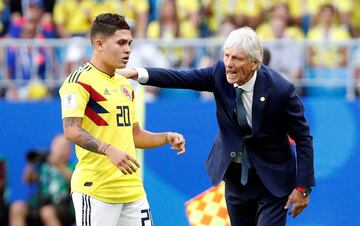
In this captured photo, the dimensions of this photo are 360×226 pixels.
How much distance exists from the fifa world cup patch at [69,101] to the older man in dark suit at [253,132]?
2.34ft

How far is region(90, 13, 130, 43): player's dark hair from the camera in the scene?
737cm

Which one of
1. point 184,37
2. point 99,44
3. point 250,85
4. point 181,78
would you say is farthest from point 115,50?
point 184,37

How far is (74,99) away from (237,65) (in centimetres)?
124

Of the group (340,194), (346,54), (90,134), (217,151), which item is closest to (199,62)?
(346,54)

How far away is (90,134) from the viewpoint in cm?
706

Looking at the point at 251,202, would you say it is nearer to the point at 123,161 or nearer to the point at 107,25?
the point at 123,161

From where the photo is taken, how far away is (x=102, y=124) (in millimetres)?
7230

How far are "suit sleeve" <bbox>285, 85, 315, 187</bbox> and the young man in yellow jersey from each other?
0.85 metres

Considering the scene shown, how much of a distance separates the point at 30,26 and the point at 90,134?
318 inches

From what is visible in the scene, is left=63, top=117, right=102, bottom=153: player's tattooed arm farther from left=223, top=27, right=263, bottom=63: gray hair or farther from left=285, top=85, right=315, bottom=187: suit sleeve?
left=285, top=85, right=315, bottom=187: suit sleeve

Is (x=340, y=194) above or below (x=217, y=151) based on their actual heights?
below

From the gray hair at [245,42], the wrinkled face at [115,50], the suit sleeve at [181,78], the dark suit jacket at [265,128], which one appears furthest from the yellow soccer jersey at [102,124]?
the gray hair at [245,42]

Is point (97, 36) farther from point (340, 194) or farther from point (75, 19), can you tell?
point (75, 19)

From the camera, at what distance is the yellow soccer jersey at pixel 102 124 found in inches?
283
